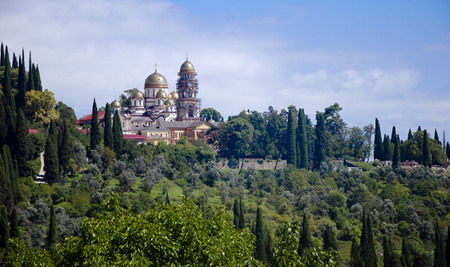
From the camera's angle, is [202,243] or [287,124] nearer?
[202,243]

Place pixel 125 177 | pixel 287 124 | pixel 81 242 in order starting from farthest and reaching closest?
pixel 287 124 < pixel 125 177 < pixel 81 242

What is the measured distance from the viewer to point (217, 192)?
257 ft

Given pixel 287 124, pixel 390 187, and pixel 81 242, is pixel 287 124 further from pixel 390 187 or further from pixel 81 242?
pixel 81 242

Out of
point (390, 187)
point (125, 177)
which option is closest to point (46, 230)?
point (125, 177)

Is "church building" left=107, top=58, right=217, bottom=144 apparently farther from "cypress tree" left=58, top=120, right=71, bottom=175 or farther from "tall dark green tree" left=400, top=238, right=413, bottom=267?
"tall dark green tree" left=400, top=238, right=413, bottom=267

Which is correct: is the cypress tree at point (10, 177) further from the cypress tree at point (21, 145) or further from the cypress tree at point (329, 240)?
the cypress tree at point (329, 240)

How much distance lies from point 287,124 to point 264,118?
870 cm

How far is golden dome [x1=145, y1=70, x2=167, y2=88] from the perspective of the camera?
102m

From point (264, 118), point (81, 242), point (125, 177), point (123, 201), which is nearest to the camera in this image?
point (81, 242)

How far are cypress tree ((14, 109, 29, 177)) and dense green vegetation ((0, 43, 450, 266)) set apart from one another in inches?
4.7

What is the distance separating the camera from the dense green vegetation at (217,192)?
27438 millimetres

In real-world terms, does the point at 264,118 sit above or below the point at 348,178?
above

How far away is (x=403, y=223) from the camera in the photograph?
229ft

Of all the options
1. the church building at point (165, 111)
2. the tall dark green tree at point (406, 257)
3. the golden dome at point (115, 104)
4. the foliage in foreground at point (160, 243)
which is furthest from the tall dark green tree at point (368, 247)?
the golden dome at point (115, 104)
